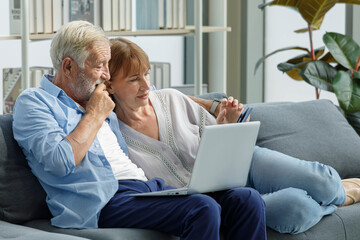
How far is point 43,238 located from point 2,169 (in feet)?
1.41

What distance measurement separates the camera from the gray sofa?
205 centimetres

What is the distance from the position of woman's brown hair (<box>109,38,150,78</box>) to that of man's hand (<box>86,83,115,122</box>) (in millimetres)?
156

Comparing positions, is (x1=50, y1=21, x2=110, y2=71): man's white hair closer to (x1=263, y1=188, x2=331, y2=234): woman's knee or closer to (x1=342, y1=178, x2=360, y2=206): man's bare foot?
(x1=263, y1=188, x2=331, y2=234): woman's knee

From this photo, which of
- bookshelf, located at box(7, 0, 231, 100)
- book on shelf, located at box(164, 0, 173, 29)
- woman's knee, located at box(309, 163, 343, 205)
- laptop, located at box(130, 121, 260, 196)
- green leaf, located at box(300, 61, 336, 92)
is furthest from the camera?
book on shelf, located at box(164, 0, 173, 29)

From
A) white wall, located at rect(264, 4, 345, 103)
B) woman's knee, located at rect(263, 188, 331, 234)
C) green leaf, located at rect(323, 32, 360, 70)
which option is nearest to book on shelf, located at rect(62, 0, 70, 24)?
green leaf, located at rect(323, 32, 360, 70)

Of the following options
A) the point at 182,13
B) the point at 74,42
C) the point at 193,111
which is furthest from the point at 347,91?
the point at 74,42

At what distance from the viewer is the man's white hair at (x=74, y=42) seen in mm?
2232

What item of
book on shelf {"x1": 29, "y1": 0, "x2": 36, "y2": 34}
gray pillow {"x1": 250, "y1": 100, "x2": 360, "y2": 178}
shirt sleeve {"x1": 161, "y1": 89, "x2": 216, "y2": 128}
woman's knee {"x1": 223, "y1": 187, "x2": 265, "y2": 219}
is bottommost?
woman's knee {"x1": 223, "y1": 187, "x2": 265, "y2": 219}

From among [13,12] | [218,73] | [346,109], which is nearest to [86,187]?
[13,12]

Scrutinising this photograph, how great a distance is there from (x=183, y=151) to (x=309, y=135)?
778 millimetres

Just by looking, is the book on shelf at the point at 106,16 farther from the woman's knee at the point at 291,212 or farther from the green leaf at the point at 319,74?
the woman's knee at the point at 291,212

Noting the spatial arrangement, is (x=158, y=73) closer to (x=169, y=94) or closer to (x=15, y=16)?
(x=15, y=16)

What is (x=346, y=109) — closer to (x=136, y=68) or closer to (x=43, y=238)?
(x=136, y=68)

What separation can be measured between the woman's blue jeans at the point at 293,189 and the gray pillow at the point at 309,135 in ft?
0.77
